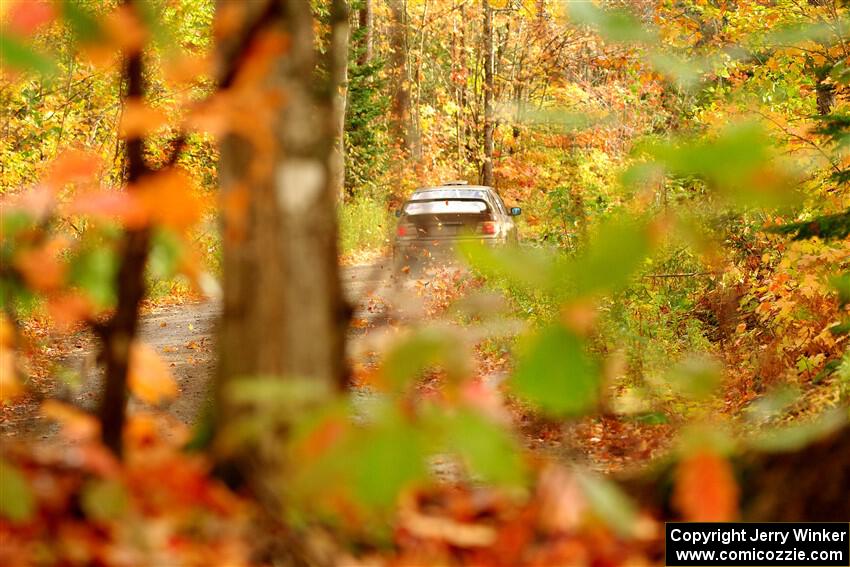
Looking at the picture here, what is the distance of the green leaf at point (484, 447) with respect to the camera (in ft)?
5.41

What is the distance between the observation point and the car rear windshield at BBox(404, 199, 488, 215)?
54.0 ft

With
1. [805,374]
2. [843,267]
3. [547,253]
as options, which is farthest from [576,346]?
[547,253]

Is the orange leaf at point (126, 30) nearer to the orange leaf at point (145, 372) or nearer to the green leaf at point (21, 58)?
the green leaf at point (21, 58)

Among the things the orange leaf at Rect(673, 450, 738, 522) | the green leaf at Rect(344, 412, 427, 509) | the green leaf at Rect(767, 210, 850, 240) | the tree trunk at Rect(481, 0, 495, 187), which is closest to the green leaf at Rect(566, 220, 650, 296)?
the green leaf at Rect(344, 412, 427, 509)

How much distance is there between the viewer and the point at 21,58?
5.98 ft

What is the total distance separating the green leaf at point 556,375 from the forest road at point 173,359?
3.51m

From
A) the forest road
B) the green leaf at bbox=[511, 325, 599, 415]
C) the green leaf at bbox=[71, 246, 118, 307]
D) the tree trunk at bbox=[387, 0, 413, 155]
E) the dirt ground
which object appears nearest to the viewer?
the green leaf at bbox=[511, 325, 599, 415]

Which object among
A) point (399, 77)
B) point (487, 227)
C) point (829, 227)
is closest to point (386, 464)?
point (829, 227)

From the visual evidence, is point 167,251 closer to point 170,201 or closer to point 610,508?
point 170,201

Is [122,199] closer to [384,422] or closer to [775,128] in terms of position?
[384,422]

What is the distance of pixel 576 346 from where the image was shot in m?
1.62

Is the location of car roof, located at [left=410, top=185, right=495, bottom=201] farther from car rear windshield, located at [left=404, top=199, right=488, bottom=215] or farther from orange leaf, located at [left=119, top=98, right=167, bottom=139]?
orange leaf, located at [left=119, top=98, right=167, bottom=139]

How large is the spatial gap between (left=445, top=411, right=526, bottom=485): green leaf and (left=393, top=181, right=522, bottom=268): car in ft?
46.9

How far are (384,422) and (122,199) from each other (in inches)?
29.9
